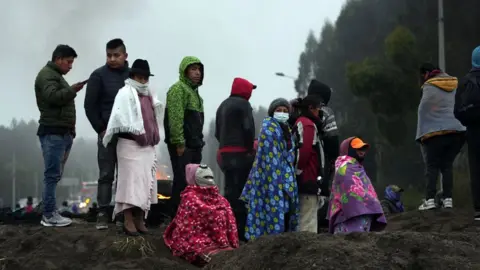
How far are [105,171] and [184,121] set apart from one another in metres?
1.07

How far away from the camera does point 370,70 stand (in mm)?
33500

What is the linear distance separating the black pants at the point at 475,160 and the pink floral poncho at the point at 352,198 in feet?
4.66

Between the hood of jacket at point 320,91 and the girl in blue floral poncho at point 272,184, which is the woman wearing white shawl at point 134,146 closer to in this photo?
the girl in blue floral poncho at point 272,184

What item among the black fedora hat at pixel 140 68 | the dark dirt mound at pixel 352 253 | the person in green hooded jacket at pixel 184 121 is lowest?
the dark dirt mound at pixel 352 253

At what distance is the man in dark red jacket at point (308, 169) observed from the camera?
681 cm

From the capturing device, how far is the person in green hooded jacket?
709 centimetres

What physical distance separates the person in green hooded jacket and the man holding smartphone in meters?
0.58

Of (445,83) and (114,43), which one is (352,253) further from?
(445,83)

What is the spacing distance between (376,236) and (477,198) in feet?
11.2

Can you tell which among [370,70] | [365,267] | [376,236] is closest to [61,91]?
[376,236]

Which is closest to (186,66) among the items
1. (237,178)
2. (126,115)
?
(126,115)

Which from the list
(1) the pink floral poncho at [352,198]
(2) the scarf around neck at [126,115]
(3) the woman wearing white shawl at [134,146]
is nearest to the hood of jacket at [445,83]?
(1) the pink floral poncho at [352,198]

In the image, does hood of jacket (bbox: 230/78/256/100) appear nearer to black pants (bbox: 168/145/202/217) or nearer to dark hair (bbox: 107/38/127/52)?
black pants (bbox: 168/145/202/217)

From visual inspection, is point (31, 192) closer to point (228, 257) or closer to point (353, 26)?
point (353, 26)
